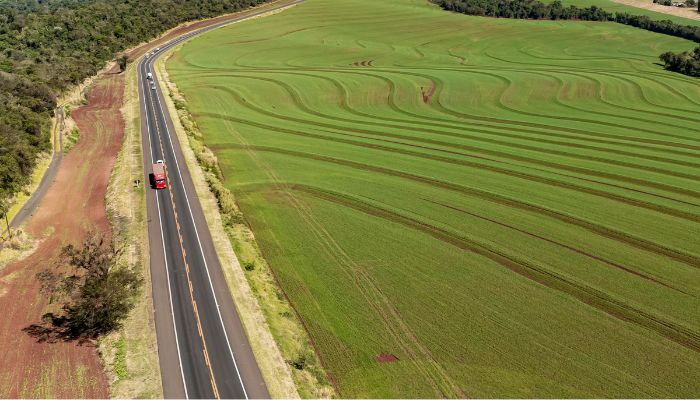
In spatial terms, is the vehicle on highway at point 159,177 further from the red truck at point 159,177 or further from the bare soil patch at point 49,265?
the bare soil patch at point 49,265

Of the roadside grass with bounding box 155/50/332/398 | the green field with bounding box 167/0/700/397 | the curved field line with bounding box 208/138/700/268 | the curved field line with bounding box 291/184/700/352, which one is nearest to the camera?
the roadside grass with bounding box 155/50/332/398

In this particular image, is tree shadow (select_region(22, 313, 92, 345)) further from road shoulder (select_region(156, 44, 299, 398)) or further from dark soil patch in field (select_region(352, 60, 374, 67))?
dark soil patch in field (select_region(352, 60, 374, 67))

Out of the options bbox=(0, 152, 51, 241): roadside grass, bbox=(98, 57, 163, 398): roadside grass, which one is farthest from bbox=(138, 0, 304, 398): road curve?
bbox=(0, 152, 51, 241): roadside grass

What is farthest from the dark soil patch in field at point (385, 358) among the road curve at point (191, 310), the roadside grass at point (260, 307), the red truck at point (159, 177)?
the red truck at point (159, 177)

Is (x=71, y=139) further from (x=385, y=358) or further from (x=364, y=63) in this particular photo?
(x=364, y=63)

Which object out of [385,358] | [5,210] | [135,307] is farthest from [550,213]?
[5,210]

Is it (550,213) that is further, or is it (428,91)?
(428,91)

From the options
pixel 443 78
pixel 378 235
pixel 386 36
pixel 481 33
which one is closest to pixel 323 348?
pixel 378 235

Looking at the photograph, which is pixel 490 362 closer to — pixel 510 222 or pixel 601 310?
pixel 601 310
